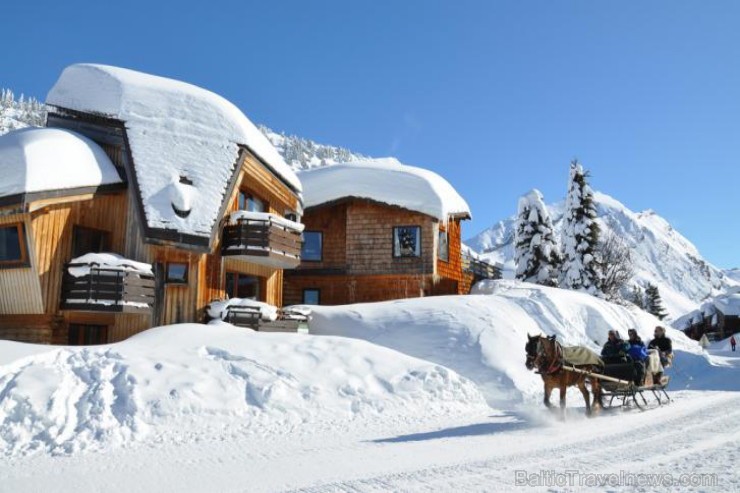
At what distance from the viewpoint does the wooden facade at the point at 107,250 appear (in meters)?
16.8

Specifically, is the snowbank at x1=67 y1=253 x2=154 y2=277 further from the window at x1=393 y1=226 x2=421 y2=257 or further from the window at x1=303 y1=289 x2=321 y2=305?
the window at x1=393 y1=226 x2=421 y2=257

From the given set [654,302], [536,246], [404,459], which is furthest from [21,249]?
[654,302]

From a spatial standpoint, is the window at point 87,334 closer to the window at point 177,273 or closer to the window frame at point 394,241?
the window at point 177,273

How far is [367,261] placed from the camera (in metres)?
28.6

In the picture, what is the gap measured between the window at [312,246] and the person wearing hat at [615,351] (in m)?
17.1

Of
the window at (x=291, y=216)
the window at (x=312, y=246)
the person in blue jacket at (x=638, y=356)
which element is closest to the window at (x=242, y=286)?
the window at (x=291, y=216)

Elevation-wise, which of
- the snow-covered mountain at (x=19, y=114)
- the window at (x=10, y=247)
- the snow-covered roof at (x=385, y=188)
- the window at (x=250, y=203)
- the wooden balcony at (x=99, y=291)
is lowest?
the wooden balcony at (x=99, y=291)

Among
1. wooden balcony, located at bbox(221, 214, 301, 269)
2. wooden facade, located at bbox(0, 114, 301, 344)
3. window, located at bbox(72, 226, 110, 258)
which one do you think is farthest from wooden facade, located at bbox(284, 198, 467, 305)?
window, located at bbox(72, 226, 110, 258)

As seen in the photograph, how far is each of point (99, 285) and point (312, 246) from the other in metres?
13.8

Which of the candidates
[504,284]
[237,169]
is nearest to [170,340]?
[237,169]

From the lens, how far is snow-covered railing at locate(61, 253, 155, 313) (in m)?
16.8

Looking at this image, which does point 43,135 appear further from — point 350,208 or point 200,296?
point 350,208

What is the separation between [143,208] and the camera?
18.1m

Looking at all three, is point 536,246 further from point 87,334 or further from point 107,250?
point 87,334
